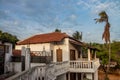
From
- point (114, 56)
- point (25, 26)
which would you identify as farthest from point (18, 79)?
point (114, 56)

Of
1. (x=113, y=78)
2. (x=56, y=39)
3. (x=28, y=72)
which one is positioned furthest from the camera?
(x=113, y=78)

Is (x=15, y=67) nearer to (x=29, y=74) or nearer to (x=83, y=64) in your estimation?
(x=29, y=74)

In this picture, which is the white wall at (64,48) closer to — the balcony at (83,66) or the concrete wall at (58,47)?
the concrete wall at (58,47)

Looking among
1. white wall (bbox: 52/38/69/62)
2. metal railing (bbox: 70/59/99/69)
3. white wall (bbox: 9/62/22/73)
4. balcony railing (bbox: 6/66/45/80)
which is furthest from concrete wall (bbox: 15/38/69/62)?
balcony railing (bbox: 6/66/45/80)

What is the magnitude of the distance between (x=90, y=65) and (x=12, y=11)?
11.0 metres

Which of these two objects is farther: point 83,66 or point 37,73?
point 83,66

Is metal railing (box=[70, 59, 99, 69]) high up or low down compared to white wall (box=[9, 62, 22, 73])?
down

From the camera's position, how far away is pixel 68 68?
2102 cm

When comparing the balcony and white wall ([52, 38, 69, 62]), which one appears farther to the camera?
white wall ([52, 38, 69, 62])

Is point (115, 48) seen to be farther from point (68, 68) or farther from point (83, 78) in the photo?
point (68, 68)

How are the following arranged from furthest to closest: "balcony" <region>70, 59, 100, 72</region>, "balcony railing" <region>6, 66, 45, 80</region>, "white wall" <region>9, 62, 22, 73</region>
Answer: "balcony" <region>70, 59, 100, 72</region>, "white wall" <region>9, 62, 22, 73</region>, "balcony railing" <region>6, 66, 45, 80</region>

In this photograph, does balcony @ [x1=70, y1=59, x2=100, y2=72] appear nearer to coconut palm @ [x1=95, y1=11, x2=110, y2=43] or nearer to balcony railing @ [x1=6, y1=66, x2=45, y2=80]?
coconut palm @ [x1=95, y1=11, x2=110, y2=43]

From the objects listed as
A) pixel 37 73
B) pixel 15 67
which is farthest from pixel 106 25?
pixel 37 73

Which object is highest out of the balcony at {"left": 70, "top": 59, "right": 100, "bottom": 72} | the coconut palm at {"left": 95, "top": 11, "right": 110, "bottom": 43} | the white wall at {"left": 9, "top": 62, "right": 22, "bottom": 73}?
the coconut palm at {"left": 95, "top": 11, "right": 110, "bottom": 43}
